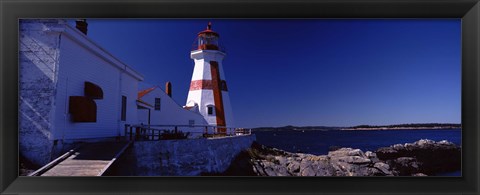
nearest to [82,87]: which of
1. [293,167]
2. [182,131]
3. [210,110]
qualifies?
[182,131]

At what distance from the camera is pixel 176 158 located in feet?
33.5

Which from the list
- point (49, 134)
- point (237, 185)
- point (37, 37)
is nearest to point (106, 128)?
point (49, 134)

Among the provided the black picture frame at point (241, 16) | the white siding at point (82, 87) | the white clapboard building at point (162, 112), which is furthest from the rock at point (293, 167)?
the black picture frame at point (241, 16)

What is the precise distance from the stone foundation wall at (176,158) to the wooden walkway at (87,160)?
274 mm

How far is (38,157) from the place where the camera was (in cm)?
657

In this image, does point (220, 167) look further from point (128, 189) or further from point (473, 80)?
point (473, 80)

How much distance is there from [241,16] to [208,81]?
12753 mm

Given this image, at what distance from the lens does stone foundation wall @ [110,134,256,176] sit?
27.9 ft

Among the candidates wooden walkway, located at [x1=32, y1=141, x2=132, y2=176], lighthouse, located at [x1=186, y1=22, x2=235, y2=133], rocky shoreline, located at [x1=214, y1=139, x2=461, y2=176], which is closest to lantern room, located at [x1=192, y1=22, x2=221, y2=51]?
lighthouse, located at [x1=186, y1=22, x2=235, y2=133]

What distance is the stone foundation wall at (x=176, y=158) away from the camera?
8508 millimetres

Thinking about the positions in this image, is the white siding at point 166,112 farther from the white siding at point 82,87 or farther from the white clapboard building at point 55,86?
the white clapboard building at point 55,86

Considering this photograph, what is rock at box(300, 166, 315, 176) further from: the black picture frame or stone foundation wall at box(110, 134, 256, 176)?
the black picture frame

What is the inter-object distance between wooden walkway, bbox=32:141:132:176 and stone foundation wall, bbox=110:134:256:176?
27cm

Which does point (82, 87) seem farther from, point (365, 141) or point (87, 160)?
point (365, 141)
